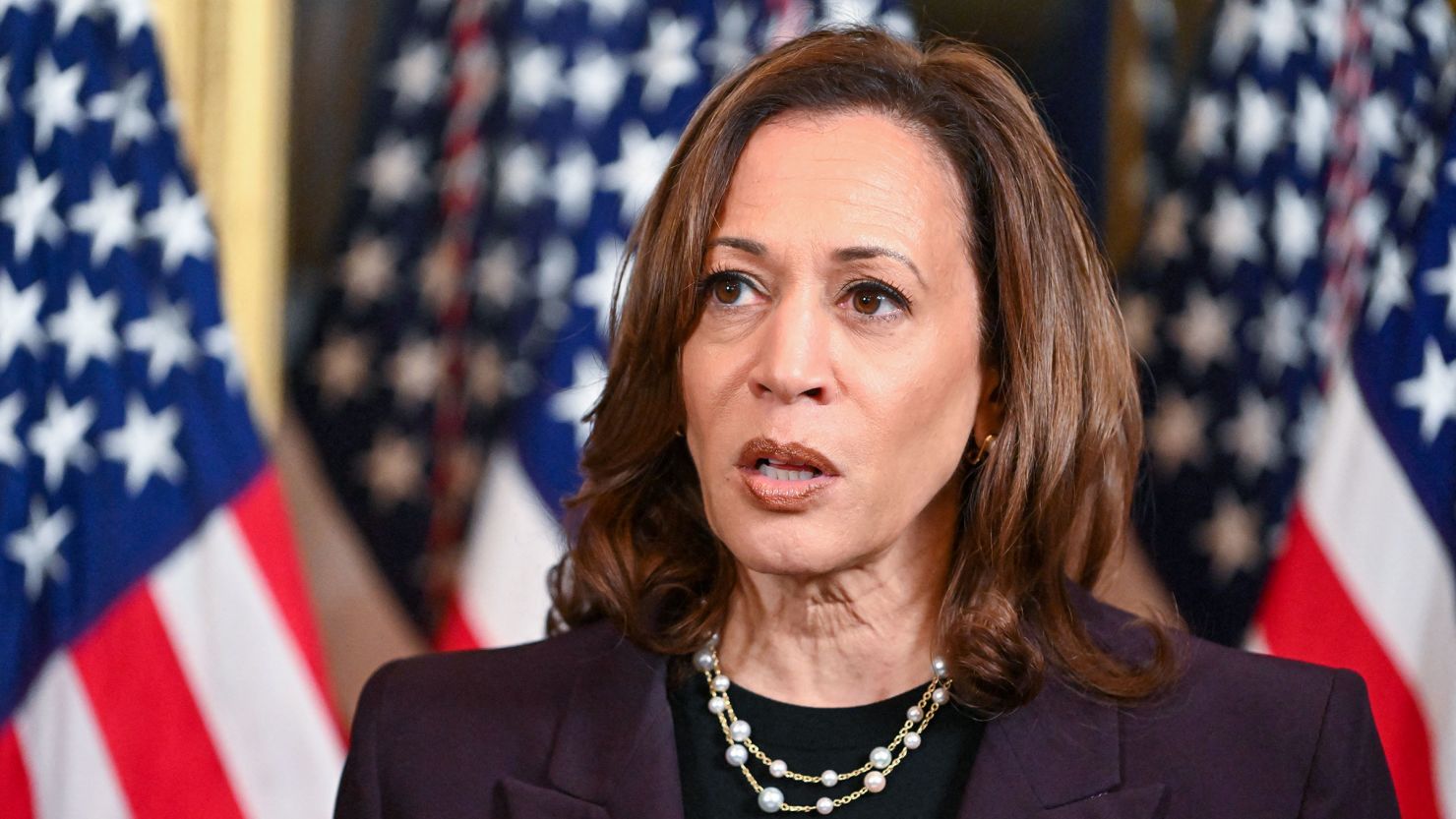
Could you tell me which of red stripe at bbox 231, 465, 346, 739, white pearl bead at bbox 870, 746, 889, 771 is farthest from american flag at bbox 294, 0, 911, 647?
white pearl bead at bbox 870, 746, 889, 771

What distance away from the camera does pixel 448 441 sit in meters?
3.13

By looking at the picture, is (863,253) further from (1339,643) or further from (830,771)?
(1339,643)

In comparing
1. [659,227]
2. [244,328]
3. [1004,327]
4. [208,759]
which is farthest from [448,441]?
[1004,327]

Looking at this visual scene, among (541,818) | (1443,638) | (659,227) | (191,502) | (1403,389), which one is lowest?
(1443,638)

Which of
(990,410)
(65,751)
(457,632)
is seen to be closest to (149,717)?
(65,751)

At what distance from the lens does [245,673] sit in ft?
8.35

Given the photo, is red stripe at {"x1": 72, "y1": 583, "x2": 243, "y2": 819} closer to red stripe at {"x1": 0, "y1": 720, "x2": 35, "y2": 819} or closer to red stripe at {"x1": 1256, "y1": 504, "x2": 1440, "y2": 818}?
red stripe at {"x1": 0, "y1": 720, "x2": 35, "y2": 819}

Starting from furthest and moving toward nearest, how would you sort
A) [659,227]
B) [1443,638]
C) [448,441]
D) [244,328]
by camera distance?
[448,441] < [244,328] < [1443,638] < [659,227]

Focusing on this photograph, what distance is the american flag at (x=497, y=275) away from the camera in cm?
267

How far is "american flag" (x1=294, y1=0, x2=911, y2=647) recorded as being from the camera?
8.77ft

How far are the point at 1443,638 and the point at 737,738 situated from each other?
1.28m

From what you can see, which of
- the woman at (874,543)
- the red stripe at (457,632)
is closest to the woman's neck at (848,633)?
the woman at (874,543)

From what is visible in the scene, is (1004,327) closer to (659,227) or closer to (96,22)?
(659,227)

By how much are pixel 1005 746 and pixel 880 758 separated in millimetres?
133
